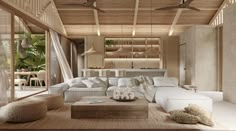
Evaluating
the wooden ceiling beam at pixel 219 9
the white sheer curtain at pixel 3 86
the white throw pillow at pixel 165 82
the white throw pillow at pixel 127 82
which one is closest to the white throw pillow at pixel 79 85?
the white throw pillow at pixel 127 82

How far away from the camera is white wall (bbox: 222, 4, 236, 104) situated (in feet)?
23.6

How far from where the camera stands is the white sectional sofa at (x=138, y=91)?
17.4ft

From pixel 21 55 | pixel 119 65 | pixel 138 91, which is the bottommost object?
pixel 138 91

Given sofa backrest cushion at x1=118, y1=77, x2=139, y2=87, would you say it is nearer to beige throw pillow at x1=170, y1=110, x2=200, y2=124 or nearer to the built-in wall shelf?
beige throw pillow at x1=170, y1=110, x2=200, y2=124

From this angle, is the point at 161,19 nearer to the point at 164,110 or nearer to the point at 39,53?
the point at 39,53

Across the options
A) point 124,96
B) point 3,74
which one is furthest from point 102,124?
point 3,74

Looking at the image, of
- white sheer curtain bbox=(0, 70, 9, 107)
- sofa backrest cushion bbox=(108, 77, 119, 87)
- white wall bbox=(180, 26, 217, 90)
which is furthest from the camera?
white wall bbox=(180, 26, 217, 90)

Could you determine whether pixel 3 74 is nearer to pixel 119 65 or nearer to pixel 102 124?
pixel 102 124

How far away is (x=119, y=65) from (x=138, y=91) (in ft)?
20.0

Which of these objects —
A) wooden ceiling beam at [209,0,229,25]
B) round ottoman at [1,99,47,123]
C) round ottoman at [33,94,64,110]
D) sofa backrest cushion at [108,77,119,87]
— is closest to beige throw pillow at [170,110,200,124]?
round ottoman at [1,99,47,123]

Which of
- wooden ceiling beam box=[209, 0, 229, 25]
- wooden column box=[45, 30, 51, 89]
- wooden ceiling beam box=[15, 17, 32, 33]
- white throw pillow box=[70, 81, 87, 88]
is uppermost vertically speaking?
wooden ceiling beam box=[209, 0, 229, 25]

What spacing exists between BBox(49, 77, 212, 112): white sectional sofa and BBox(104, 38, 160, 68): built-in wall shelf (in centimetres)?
505

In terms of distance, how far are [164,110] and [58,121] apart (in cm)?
238

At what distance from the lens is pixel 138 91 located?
691 cm
